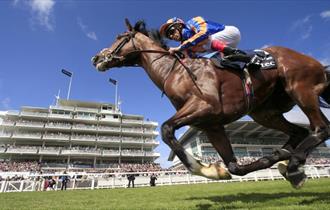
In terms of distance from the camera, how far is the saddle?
3.96 m

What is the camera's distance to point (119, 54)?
192 inches

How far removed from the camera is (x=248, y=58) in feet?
13.0

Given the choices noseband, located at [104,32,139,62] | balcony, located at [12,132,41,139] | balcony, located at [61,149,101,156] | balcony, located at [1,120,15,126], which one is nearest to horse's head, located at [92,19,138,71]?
noseband, located at [104,32,139,62]

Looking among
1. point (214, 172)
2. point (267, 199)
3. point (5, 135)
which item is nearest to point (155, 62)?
point (214, 172)

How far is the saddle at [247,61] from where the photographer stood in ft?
13.0

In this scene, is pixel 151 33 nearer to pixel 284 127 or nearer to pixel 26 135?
pixel 284 127

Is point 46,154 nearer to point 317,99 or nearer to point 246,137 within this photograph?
point 246,137

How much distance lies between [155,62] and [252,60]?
65.4 inches

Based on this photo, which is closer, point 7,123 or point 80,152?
point 80,152

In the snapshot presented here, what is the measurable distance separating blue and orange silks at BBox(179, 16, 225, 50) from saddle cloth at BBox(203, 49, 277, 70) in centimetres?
38

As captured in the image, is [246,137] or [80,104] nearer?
[246,137]

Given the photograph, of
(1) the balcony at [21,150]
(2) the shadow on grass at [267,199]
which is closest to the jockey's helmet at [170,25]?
(2) the shadow on grass at [267,199]

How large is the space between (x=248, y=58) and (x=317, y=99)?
1260mm

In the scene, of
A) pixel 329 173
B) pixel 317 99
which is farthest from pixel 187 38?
pixel 329 173
